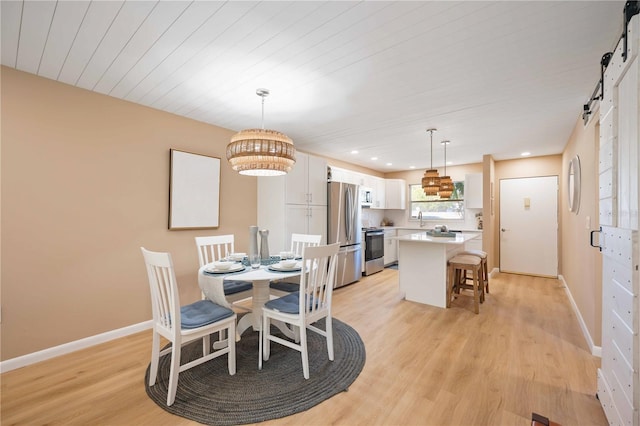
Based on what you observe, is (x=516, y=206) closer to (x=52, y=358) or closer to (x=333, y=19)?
(x=333, y=19)

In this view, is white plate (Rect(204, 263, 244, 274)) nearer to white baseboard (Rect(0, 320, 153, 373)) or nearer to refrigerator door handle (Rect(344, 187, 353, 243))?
white baseboard (Rect(0, 320, 153, 373))

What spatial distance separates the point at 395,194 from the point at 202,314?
232 inches

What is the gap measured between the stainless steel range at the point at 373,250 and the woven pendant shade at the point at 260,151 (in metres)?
3.50

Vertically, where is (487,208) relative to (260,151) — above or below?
below

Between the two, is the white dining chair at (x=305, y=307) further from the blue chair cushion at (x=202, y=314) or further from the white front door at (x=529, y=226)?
the white front door at (x=529, y=226)

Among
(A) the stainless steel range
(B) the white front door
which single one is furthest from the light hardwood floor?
(B) the white front door

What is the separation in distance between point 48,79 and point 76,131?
45 cm

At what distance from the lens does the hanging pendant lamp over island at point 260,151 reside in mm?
2270

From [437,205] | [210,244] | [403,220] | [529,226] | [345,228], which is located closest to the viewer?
[210,244]

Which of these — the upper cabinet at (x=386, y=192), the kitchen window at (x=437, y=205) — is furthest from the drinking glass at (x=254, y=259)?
the kitchen window at (x=437, y=205)

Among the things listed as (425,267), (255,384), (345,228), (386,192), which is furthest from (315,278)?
(386,192)

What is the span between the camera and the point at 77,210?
2.53m

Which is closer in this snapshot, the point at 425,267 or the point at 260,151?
the point at 260,151

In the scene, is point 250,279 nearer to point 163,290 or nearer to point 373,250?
point 163,290
